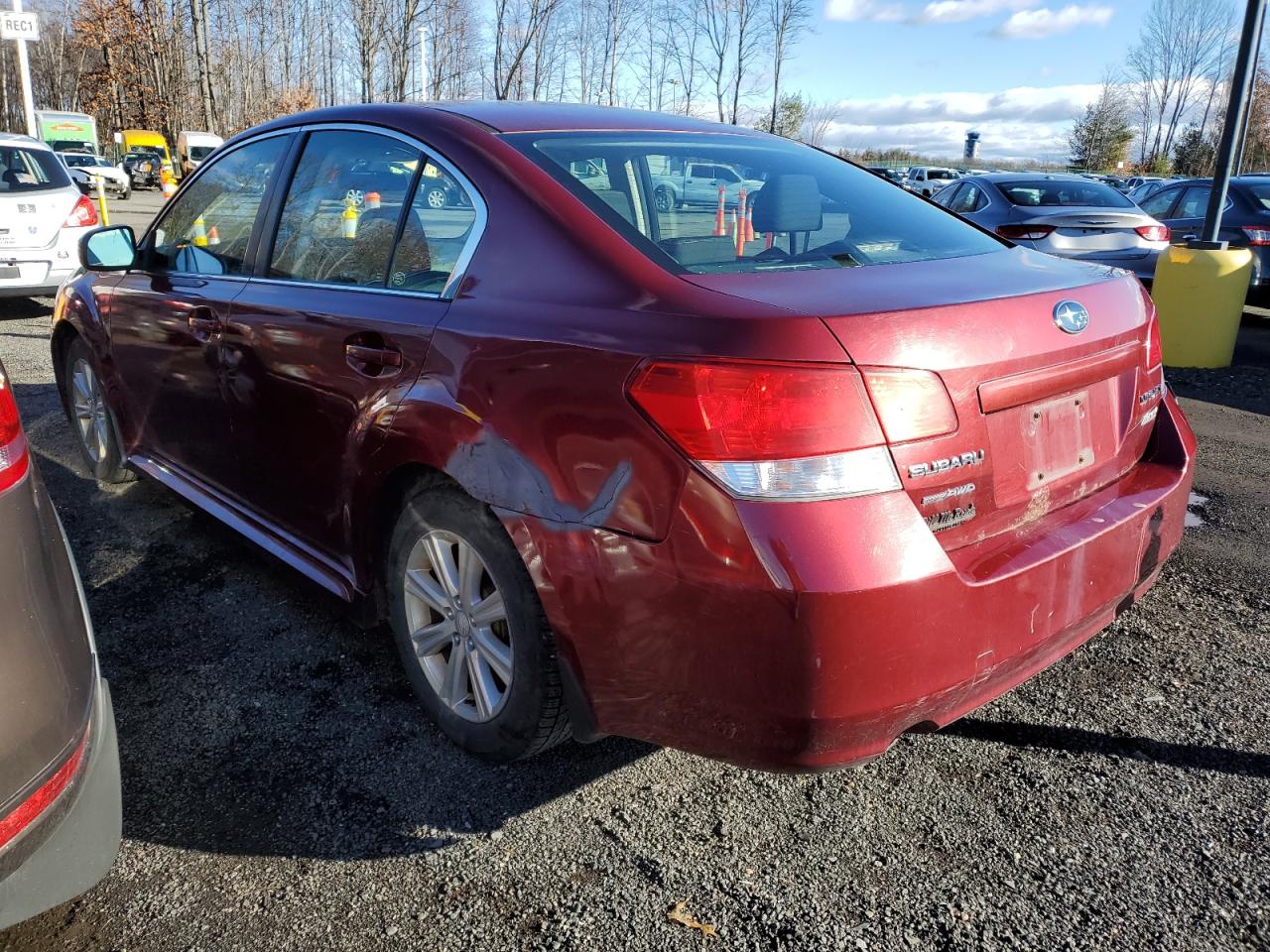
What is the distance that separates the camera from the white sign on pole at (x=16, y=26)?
28.5m

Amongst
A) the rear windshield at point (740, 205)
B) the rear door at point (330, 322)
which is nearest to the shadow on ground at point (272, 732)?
the rear door at point (330, 322)

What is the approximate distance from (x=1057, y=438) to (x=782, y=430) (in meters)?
0.77

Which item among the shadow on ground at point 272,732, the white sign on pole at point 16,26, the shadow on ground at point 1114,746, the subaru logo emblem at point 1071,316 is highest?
the white sign on pole at point 16,26

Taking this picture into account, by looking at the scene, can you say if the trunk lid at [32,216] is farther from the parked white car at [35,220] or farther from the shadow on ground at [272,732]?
the shadow on ground at [272,732]

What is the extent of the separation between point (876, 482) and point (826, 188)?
1.30m

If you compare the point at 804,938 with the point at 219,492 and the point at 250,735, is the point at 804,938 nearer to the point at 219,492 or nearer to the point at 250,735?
the point at 250,735

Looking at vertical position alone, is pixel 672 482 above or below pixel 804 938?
above

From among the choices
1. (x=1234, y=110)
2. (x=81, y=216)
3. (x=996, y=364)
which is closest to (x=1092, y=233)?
(x=1234, y=110)

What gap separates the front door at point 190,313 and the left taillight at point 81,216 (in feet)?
22.1

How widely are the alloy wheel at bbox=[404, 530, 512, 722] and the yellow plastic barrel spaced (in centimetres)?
685

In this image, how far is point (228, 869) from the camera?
7.23 feet

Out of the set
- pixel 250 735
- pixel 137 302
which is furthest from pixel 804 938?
pixel 137 302

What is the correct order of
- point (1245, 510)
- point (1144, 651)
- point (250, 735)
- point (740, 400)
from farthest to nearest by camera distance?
point (1245, 510) → point (1144, 651) → point (250, 735) → point (740, 400)

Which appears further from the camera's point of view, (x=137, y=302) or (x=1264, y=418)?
(x=1264, y=418)
